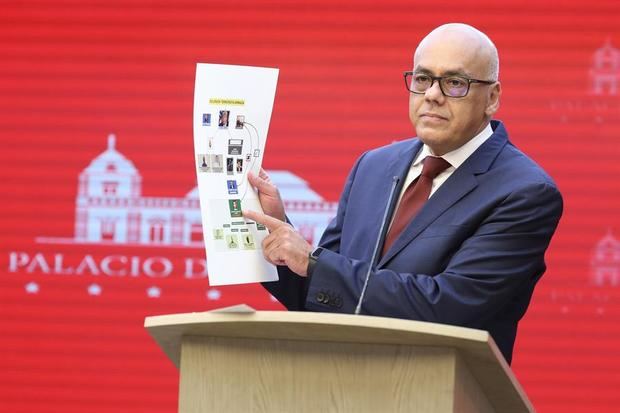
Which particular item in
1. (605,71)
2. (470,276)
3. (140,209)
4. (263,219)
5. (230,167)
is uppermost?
(605,71)

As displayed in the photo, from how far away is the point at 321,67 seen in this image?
490 centimetres

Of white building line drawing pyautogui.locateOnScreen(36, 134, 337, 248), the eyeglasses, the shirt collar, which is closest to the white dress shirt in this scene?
the shirt collar

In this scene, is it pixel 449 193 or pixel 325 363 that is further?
pixel 449 193

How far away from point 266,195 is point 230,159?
15cm

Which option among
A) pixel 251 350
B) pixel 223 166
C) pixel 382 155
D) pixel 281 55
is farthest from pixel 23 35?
pixel 251 350

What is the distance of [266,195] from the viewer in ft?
8.82

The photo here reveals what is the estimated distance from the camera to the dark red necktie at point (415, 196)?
9.39 ft

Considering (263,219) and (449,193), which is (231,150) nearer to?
(263,219)

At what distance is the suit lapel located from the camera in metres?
2.79

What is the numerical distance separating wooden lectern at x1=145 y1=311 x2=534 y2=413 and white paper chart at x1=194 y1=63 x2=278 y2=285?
337 millimetres

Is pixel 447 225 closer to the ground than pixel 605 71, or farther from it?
closer to the ground

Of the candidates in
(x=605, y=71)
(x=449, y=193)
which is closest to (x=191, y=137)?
(x=605, y=71)

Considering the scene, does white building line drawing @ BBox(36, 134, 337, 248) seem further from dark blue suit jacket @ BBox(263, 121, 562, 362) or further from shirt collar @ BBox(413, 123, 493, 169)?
shirt collar @ BBox(413, 123, 493, 169)

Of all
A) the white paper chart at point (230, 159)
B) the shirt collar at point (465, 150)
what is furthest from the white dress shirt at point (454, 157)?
the white paper chart at point (230, 159)
